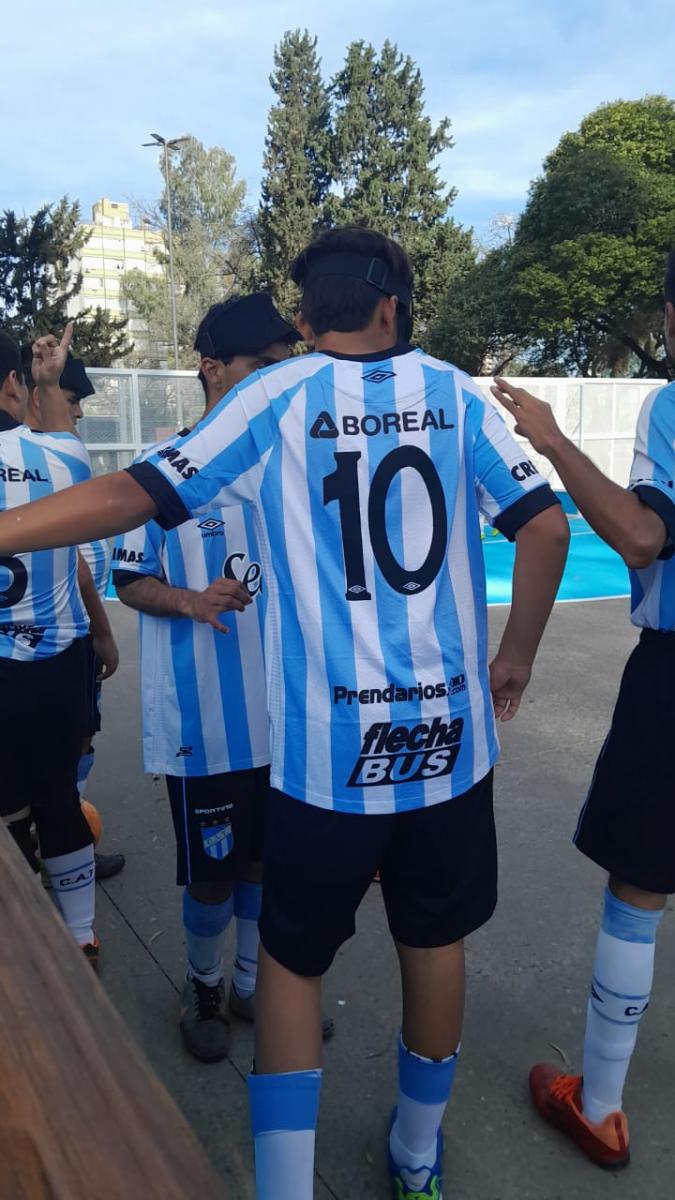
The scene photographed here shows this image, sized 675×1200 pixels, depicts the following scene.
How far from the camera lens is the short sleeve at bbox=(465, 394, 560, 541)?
179 cm

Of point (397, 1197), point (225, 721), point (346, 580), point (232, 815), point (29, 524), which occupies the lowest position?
point (397, 1197)

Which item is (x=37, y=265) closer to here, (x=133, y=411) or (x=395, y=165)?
(x=395, y=165)

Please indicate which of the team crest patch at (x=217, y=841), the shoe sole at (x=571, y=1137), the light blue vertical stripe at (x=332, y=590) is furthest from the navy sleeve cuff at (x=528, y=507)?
the shoe sole at (x=571, y=1137)

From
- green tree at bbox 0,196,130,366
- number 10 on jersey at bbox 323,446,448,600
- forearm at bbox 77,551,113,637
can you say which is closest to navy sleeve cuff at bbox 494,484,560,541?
number 10 on jersey at bbox 323,446,448,600

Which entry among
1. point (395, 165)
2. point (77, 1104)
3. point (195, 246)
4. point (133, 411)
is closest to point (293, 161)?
point (395, 165)

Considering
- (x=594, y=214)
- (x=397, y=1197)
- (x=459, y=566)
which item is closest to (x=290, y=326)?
(x=459, y=566)

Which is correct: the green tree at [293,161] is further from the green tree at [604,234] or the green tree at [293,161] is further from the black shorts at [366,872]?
the black shorts at [366,872]

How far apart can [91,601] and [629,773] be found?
2.05 meters

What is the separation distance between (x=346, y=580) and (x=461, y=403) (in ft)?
1.44

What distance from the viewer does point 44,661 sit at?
2.73m

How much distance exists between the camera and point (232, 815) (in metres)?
2.51

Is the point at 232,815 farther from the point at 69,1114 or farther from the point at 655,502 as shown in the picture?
the point at 69,1114

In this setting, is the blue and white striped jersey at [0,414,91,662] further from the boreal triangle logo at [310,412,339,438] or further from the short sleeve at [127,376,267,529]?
the boreal triangle logo at [310,412,339,438]

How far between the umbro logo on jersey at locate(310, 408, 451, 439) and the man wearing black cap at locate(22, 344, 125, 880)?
156 centimetres
